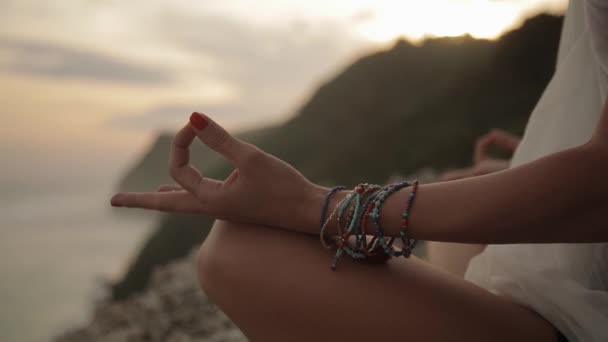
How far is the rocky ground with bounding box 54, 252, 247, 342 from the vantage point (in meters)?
3.08

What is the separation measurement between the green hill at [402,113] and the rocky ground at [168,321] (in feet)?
11.3

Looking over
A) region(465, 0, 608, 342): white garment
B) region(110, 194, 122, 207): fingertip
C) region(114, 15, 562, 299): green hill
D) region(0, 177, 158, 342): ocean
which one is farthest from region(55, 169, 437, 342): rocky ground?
region(114, 15, 562, 299): green hill

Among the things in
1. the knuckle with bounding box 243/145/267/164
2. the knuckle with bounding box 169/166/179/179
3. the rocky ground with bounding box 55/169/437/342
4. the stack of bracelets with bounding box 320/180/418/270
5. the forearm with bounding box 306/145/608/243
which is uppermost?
the forearm with bounding box 306/145/608/243

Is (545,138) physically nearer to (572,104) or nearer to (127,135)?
(572,104)

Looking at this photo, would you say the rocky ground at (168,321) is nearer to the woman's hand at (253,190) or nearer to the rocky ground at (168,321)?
the rocky ground at (168,321)

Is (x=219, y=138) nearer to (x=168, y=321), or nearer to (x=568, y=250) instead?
(x=568, y=250)

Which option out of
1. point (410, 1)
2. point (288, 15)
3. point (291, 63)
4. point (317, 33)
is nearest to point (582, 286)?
point (410, 1)

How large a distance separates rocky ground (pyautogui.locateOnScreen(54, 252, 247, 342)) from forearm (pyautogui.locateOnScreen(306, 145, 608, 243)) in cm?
199

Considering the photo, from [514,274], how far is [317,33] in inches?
160

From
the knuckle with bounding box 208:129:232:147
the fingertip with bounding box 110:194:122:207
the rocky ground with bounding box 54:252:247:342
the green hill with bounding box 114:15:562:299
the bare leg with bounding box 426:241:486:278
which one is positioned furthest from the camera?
the green hill with bounding box 114:15:562:299

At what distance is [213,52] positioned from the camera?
6.31 meters

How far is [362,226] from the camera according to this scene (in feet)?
2.94

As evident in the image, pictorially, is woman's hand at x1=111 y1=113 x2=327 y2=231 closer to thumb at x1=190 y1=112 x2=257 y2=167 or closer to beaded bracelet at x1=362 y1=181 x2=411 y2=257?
thumb at x1=190 y1=112 x2=257 y2=167

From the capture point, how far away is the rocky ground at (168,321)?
3.08 m
